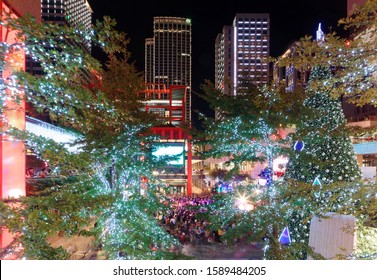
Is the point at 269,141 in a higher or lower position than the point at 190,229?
higher

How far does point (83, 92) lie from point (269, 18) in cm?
13061

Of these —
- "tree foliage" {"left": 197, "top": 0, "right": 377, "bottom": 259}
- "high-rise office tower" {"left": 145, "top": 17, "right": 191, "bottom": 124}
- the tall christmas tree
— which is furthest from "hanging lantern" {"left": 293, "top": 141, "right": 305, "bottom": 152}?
"high-rise office tower" {"left": 145, "top": 17, "right": 191, "bottom": 124}

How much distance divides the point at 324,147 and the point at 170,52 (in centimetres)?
17150

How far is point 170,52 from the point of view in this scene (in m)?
174

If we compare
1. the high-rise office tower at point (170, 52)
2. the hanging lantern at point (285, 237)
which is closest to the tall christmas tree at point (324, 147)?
the hanging lantern at point (285, 237)

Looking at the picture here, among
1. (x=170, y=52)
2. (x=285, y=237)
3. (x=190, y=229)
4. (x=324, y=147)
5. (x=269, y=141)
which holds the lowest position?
(x=190, y=229)

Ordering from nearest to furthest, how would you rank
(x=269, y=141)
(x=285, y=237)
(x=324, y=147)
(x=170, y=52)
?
1. (x=285, y=237)
2. (x=324, y=147)
3. (x=269, y=141)
4. (x=170, y=52)

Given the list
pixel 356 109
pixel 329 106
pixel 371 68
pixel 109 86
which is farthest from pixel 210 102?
pixel 356 109

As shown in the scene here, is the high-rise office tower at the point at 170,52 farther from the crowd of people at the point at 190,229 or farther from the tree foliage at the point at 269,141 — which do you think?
the tree foliage at the point at 269,141

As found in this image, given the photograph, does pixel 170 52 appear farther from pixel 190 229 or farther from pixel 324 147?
pixel 324 147

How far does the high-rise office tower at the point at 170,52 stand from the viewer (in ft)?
543

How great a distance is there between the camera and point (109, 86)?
13250 mm

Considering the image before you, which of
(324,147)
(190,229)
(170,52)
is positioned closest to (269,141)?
(324,147)

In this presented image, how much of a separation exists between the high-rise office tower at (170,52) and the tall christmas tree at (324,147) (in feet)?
516
